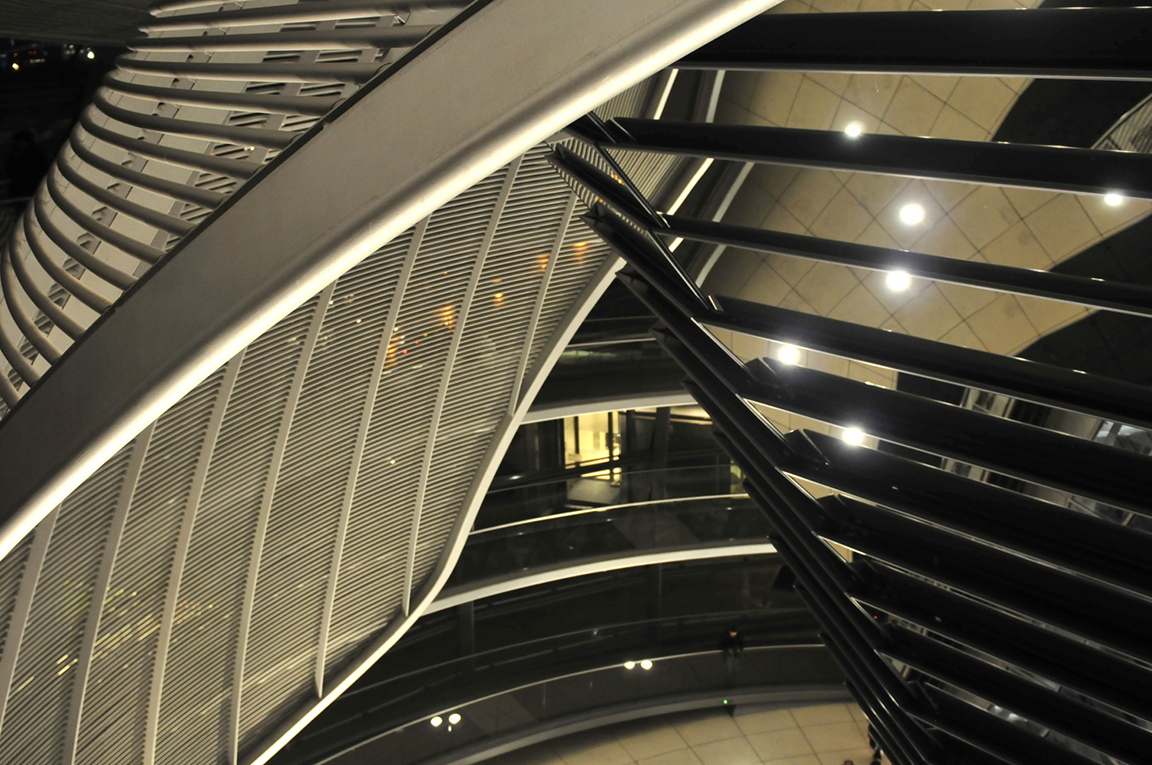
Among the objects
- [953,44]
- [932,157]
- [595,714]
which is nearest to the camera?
[953,44]

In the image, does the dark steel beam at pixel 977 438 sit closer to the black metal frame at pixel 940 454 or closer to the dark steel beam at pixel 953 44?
the black metal frame at pixel 940 454

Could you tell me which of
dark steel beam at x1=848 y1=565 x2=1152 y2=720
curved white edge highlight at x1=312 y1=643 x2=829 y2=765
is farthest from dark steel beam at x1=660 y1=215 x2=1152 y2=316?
curved white edge highlight at x1=312 y1=643 x2=829 y2=765

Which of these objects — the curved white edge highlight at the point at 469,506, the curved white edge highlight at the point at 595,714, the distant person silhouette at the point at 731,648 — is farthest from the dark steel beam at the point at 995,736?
the distant person silhouette at the point at 731,648

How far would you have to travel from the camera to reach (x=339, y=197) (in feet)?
11.6

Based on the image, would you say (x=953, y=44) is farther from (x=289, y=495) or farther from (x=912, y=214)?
(x=912, y=214)

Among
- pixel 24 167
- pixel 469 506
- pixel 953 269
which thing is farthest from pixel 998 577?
pixel 24 167

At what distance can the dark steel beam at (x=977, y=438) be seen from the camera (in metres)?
4.54

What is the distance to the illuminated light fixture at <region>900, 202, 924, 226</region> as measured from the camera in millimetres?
15586

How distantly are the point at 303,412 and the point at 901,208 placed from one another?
431 inches

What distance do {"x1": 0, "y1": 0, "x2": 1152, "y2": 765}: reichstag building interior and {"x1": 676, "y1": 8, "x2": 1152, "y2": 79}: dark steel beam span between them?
0.7 inches

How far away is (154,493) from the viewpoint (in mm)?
10094

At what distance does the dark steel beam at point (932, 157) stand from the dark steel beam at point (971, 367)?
99 cm

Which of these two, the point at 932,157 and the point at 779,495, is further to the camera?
the point at 779,495

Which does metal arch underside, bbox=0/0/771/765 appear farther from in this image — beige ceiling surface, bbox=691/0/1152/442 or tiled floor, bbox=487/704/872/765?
tiled floor, bbox=487/704/872/765
